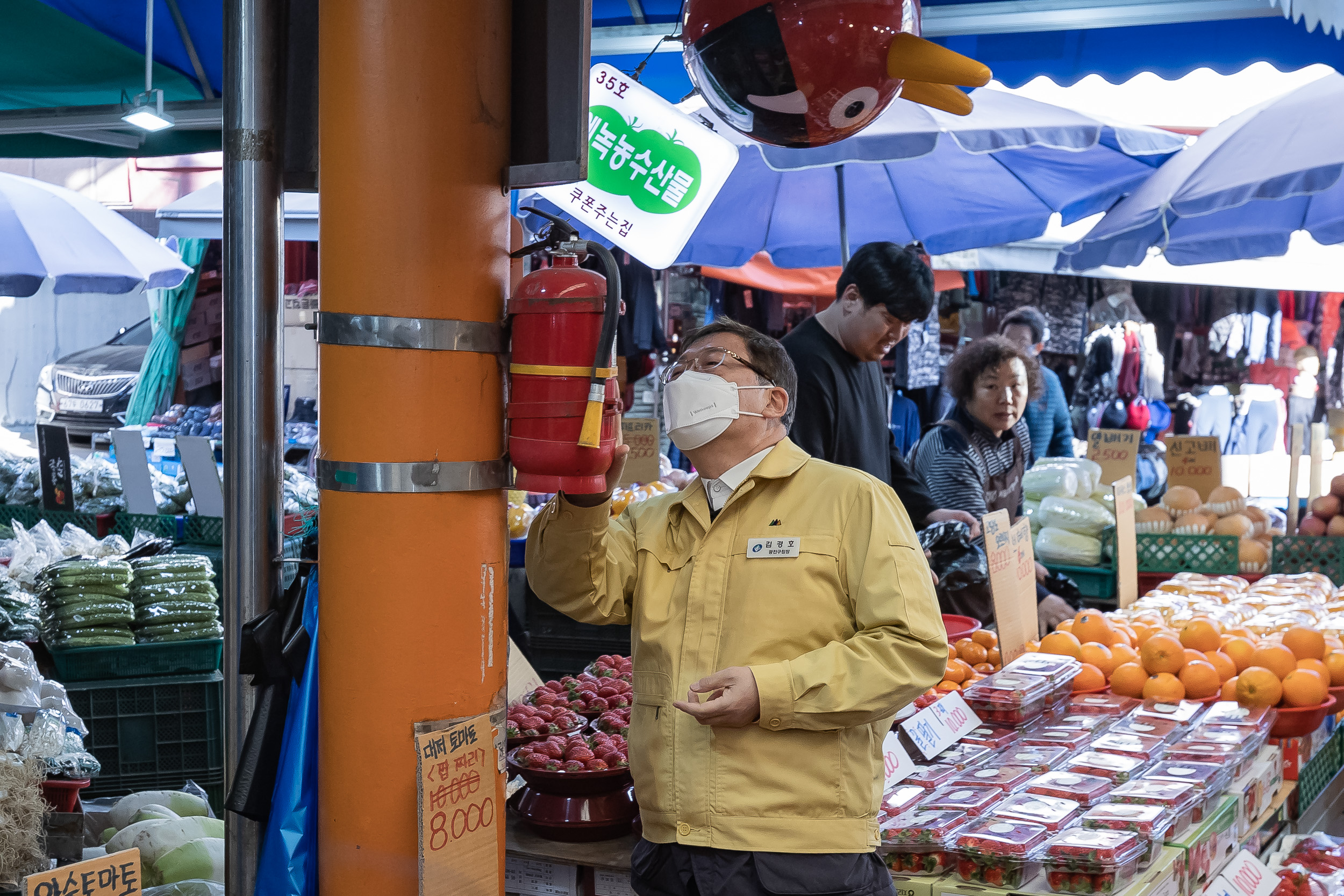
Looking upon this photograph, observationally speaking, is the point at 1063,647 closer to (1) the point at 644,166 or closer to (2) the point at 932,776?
(2) the point at 932,776

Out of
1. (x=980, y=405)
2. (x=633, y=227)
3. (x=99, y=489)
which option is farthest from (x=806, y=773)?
(x=99, y=489)

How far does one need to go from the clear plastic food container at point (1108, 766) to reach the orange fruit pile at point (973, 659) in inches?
20.9

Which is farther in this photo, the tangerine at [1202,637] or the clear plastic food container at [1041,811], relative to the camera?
A: the tangerine at [1202,637]

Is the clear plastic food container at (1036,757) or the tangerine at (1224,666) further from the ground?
the tangerine at (1224,666)

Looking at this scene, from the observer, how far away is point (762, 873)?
1.99m

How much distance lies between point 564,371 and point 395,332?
27cm

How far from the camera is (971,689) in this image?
351 centimetres

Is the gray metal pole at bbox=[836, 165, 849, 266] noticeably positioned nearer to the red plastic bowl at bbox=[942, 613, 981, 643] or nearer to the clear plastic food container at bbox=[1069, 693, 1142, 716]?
the red plastic bowl at bbox=[942, 613, 981, 643]

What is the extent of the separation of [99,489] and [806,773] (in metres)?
5.92

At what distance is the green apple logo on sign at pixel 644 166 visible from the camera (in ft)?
12.5

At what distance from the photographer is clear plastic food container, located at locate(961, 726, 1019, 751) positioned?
332cm

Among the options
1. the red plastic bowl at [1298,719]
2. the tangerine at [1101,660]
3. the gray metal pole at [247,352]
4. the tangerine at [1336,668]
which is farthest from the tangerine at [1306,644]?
the gray metal pole at [247,352]

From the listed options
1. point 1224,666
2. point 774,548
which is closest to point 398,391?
point 774,548

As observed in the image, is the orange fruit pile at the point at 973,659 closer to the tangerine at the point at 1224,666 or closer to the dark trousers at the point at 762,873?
the tangerine at the point at 1224,666
